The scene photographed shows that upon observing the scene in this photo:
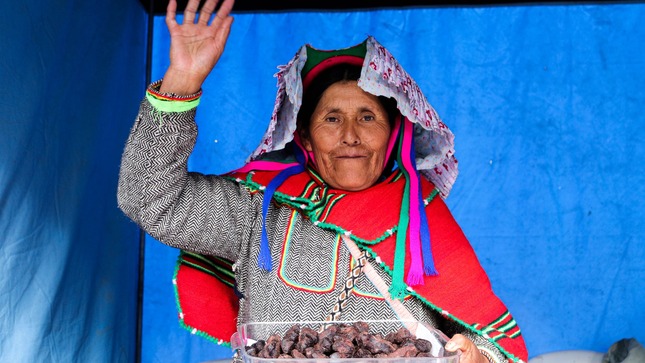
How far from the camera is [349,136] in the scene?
8.07 feet

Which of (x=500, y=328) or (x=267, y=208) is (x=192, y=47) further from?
(x=500, y=328)

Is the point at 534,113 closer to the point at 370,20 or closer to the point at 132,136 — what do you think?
the point at 370,20

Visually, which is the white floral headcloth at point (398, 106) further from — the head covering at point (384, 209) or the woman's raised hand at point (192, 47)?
the woman's raised hand at point (192, 47)

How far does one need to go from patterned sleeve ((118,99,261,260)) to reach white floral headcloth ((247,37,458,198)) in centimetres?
26

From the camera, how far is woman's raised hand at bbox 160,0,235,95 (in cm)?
210

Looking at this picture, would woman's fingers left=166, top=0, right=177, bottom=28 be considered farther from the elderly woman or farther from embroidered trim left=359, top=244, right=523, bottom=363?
embroidered trim left=359, top=244, right=523, bottom=363

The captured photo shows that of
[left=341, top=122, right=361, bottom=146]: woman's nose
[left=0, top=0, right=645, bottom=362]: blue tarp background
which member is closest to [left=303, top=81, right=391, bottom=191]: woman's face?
[left=341, top=122, right=361, bottom=146]: woman's nose

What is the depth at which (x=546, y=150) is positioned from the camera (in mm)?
3461

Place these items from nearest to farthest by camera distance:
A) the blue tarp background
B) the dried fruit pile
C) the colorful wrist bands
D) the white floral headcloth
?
1. the dried fruit pile
2. the colorful wrist bands
3. the white floral headcloth
4. the blue tarp background

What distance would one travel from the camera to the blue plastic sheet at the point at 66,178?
7.22ft

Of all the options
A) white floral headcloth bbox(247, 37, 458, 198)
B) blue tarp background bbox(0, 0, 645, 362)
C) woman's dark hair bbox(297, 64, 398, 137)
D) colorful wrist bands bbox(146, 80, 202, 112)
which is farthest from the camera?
blue tarp background bbox(0, 0, 645, 362)

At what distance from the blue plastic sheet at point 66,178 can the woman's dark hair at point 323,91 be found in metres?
0.78

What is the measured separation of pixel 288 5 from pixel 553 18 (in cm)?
118

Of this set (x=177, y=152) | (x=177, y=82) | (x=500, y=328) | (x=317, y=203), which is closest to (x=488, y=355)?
(x=500, y=328)
